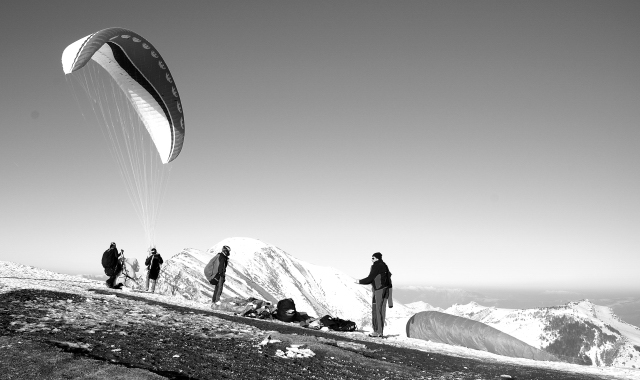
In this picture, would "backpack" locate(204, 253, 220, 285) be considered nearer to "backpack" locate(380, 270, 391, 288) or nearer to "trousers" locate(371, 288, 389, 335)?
"trousers" locate(371, 288, 389, 335)

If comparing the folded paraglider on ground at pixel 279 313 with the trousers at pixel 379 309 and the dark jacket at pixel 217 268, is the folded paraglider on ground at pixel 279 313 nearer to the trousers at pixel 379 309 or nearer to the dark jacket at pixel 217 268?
the trousers at pixel 379 309

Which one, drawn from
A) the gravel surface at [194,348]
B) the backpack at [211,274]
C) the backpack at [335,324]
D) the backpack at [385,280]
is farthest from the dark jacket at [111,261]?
the backpack at [385,280]

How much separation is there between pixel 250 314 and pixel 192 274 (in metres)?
184

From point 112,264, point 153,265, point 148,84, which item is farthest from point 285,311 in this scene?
point 148,84

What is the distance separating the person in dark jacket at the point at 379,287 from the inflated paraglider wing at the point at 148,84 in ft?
44.7

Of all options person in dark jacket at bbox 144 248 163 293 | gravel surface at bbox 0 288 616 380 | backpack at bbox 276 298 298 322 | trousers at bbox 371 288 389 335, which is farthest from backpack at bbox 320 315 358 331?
person in dark jacket at bbox 144 248 163 293

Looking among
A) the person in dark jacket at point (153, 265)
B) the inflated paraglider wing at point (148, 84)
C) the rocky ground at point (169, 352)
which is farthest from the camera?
the person in dark jacket at point (153, 265)

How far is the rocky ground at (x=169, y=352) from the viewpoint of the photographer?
17.8 ft

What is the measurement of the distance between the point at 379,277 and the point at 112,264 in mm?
12331

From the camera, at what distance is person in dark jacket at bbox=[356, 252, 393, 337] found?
43.5ft

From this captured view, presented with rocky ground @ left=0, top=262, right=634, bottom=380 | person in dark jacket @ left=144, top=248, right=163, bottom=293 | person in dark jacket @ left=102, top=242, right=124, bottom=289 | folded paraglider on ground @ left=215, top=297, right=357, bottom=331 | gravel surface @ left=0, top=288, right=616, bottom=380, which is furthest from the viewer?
person in dark jacket @ left=144, top=248, right=163, bottom=293

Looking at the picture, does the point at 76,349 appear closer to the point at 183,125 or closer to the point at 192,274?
the point at 183,125

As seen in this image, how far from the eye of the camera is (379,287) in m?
13.3

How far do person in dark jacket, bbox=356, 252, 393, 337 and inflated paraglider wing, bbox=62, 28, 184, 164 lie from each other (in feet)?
44.7
